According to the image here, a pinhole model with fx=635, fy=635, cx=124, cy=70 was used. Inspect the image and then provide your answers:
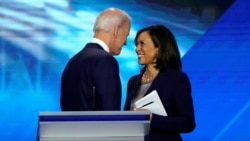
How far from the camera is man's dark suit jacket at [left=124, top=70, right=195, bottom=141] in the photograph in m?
2.40

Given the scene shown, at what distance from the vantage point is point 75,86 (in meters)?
2.47

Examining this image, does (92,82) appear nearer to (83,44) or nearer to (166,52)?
(166,52)

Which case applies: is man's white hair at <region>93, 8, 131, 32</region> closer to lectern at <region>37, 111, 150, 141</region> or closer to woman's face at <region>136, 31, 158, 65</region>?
woman's face at <region>136, 31, 158, 65</region>

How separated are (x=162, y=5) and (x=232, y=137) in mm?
1035

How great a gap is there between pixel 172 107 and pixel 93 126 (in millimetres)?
774

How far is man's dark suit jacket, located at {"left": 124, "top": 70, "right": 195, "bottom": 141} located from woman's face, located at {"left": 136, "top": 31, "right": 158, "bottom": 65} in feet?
0.29

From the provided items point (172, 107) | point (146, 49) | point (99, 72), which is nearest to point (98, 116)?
point (99, 72)

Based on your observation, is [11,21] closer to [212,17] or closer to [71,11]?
[71,11]

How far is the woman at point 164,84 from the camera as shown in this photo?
95.2 inches

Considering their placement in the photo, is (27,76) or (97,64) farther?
(27,76)

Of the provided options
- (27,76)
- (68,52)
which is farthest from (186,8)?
(27,76)

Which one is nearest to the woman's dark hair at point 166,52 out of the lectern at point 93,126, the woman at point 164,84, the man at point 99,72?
the woman at point 164,84

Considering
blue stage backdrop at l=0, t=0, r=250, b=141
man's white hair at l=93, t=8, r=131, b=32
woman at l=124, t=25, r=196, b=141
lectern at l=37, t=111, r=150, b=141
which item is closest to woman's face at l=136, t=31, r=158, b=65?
woman at l=124, t=25, r=196, b=141

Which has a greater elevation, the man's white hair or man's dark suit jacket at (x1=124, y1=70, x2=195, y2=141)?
the man's white hair
